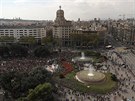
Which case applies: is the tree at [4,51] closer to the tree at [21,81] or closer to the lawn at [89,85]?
the lawn at [89,85]

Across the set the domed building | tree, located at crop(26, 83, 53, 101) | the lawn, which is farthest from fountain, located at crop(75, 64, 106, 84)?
the domed building

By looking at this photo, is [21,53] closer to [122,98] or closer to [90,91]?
[90,91]

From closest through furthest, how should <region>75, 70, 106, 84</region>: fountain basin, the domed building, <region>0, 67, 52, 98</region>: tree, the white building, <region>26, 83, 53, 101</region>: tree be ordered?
<region>26, 83, 53, 101</region>: tree
<region>0, 67, 52, 98</region>: tree
<region>75, 70, 106, 84</region>: fountain basin
the domed building
the white building

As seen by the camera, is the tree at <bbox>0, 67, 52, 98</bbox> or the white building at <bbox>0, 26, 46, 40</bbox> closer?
the tree at <bbox>0, 67, 52, 98</bbox>

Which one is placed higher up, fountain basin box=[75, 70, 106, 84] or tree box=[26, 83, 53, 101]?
tree box=[26, 83, 53, 101]

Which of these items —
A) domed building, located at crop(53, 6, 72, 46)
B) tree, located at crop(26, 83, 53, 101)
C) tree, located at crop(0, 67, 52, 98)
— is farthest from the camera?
domed building, located at crop(53, 6, 72, 46)

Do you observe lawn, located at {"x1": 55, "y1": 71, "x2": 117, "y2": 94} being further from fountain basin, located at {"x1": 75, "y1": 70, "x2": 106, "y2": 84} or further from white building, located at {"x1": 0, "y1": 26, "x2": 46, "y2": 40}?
white building, located at {"x1": 0, "y1": 26, "x2": 46, "y2": 40}

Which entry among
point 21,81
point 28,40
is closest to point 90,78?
point 21,81

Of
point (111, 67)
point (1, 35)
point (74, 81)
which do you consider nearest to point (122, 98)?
point (74, 81)

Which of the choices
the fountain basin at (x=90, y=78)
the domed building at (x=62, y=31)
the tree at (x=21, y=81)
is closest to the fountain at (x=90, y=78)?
the fountain basin at (x=90, y=78)
